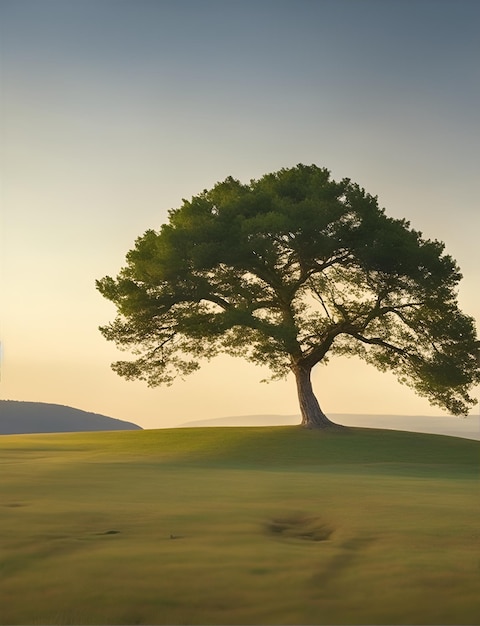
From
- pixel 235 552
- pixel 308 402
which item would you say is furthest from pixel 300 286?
pixel 235 552

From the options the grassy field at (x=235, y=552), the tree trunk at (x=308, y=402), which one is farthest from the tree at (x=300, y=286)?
the grassy field at (x=235, y=552)

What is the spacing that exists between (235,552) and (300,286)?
27905 mm

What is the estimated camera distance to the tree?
1272 inches

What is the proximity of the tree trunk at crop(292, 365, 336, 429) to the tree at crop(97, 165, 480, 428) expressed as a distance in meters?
0.05

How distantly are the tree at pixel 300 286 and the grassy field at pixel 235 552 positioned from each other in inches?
743

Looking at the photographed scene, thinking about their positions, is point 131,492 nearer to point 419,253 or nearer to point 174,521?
point 174,521

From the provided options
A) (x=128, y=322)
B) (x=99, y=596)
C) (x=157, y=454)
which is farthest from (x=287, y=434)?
(x=99, y=596)

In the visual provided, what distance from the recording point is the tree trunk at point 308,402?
33.1 metres

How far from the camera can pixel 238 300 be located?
109ft

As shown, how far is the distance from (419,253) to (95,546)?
2774cm

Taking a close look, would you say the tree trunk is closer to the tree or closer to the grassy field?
the tree

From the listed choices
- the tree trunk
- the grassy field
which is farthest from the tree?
the grassy field

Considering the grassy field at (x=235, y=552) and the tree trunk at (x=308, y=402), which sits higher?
the tree trunk at (x=308, y=402)

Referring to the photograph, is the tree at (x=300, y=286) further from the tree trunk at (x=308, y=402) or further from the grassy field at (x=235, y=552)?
the grassy field at (x=235, y=552)
